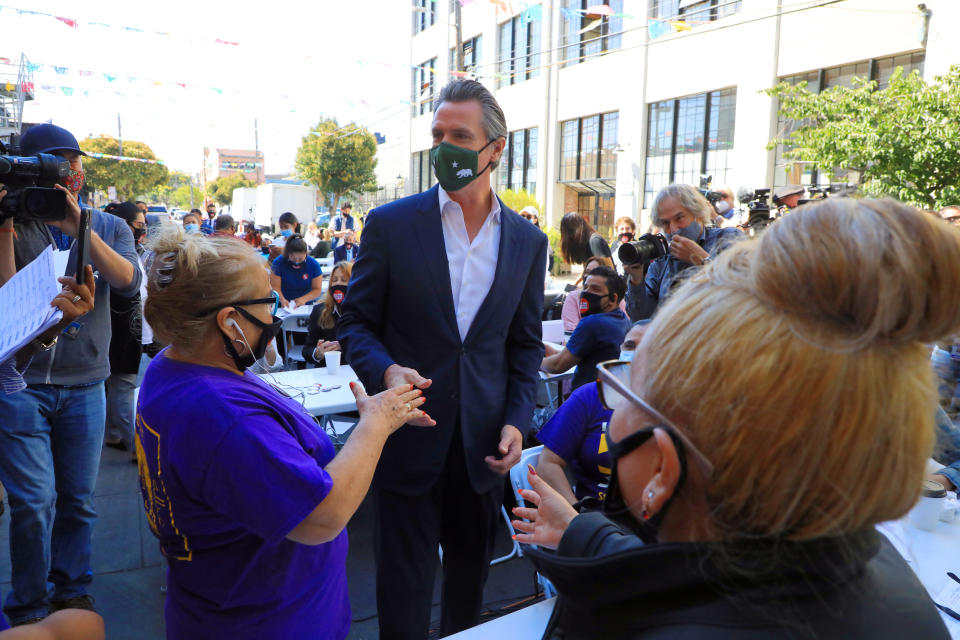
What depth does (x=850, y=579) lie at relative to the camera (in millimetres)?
746

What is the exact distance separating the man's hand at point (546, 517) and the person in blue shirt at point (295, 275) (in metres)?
6.39

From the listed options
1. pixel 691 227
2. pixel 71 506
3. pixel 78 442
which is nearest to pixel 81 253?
pixel 78 442

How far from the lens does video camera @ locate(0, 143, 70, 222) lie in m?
1.99

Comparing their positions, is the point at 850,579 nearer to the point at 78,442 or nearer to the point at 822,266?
the point at 822,266

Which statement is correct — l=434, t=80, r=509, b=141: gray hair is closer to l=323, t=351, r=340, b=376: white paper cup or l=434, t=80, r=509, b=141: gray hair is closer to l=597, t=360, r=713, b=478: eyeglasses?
l=597, t=360, r=713, b=478: eyeglasses

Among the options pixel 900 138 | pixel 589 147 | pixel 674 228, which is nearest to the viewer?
pixel 674 228

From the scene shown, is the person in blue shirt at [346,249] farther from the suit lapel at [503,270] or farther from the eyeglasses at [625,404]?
the eyeglasses at [625,404]

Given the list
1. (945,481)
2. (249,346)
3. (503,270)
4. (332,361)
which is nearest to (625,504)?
(249,346)

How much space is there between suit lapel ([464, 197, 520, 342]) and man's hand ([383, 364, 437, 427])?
29cm

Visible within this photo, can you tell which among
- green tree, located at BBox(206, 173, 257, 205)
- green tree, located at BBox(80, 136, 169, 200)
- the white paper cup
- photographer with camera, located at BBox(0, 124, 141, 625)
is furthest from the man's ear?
green tree, located at BBox(206, 173, 257, 205)

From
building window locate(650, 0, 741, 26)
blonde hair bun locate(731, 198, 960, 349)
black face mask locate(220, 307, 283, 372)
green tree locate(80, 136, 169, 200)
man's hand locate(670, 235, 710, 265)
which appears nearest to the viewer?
blonde hair bun locate(731, 198, 960, 349)

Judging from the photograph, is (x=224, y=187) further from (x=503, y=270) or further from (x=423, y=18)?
(x=503, y=270)

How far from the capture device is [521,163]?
23453mm

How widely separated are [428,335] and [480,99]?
2.79 ft
